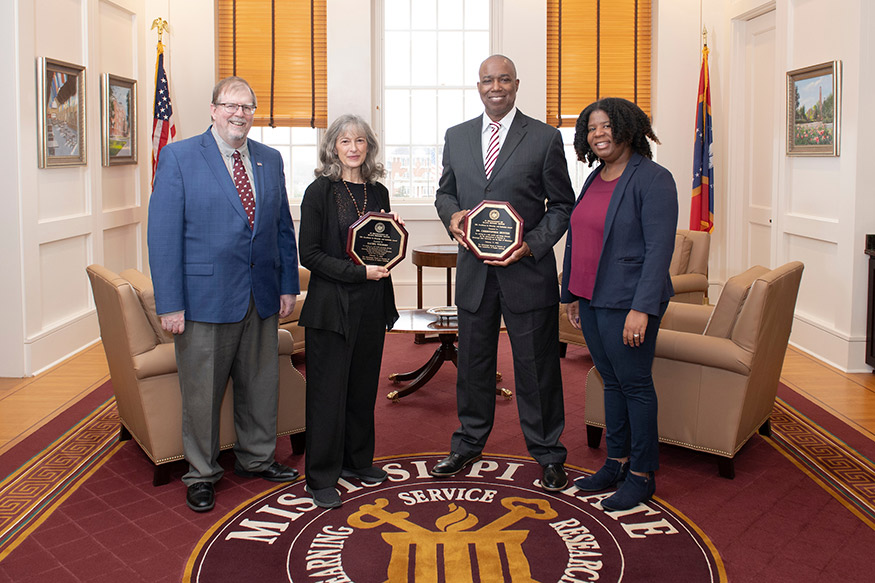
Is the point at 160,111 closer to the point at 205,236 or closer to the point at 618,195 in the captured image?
the point at 205,236

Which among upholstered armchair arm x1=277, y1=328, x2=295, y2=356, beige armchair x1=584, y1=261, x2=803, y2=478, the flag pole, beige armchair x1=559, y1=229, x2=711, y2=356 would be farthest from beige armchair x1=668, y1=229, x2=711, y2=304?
the flag pole

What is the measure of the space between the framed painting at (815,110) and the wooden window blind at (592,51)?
1.84m

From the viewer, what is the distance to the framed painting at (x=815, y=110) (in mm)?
5527

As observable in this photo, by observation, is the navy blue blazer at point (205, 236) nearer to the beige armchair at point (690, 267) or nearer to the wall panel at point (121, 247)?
the beige armchair at point (690, 267)

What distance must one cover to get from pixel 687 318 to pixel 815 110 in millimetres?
2529

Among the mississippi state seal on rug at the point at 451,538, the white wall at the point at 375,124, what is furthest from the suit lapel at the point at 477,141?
the white wall at the point at 375,124

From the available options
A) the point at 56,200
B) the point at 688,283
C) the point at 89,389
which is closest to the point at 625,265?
the point at 688,283

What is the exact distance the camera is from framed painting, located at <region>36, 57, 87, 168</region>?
17.9 feet

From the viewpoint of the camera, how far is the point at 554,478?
342cm

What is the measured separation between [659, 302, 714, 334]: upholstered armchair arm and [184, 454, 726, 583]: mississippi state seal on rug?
1.12 metres

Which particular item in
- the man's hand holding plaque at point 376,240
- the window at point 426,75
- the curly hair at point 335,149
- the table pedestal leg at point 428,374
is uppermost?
the window at point 426,75

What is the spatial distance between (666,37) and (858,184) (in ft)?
9.22

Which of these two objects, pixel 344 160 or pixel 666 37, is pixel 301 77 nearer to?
pixel 666 37

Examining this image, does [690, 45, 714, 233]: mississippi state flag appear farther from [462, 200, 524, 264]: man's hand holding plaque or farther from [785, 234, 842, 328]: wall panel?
[462, 200, 524, 264]: man's hand holding plaque
